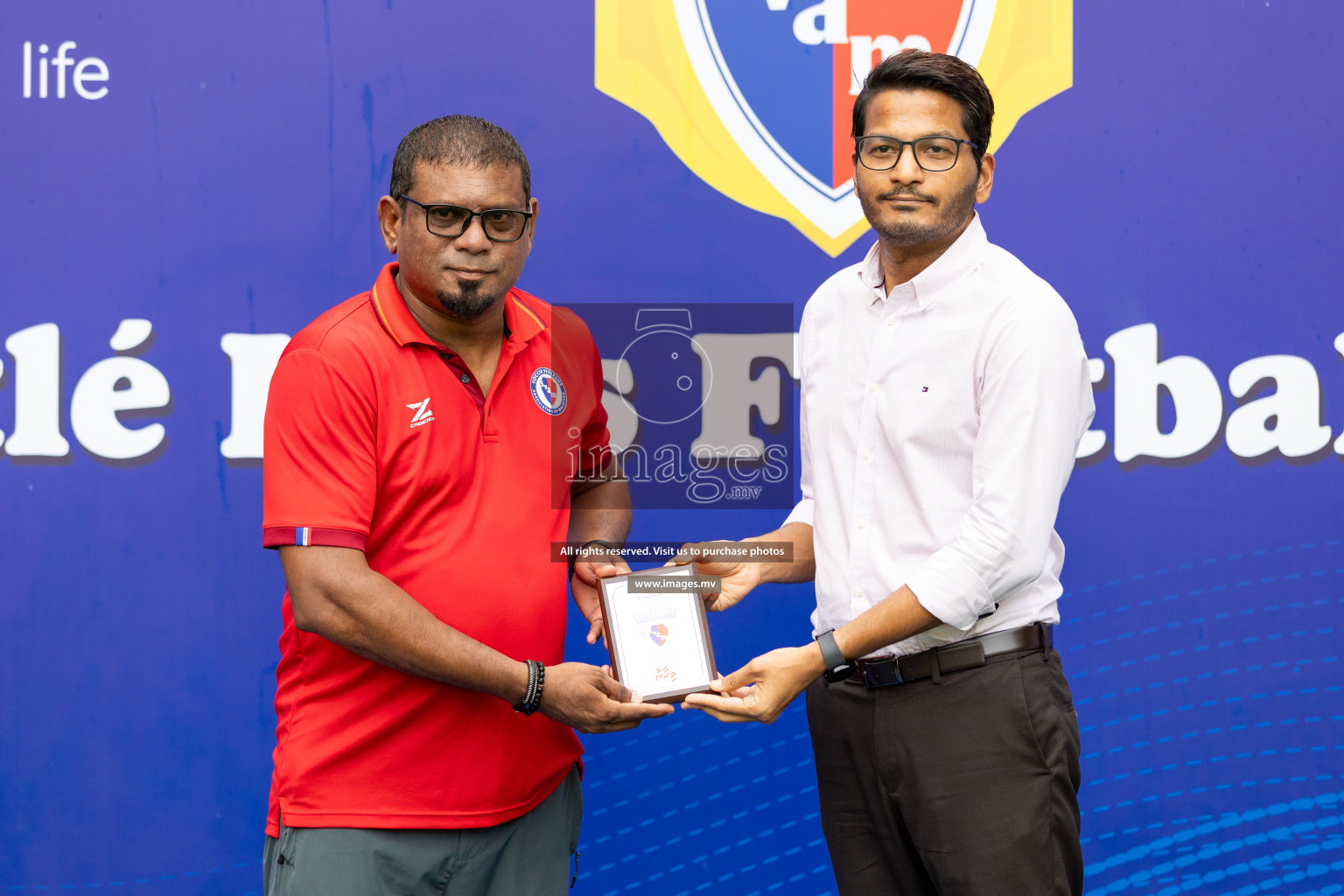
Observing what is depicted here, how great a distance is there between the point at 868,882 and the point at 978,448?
838 mm

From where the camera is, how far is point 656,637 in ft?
6.66

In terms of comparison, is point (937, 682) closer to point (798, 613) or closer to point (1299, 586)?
point (798, 613)

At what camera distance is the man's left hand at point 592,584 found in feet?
7.08

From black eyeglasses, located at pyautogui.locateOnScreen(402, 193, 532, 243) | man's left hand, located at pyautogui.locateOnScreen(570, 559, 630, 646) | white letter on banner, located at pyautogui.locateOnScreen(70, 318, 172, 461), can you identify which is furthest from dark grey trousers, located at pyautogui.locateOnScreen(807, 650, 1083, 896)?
white letter on banner, located at pyautogui.locateOnScreen(70, 318, 172, 461)

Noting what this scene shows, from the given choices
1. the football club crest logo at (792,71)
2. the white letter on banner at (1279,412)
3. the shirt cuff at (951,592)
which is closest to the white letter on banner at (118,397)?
the football club crest logo at (792,71)

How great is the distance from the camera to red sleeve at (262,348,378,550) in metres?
1.76

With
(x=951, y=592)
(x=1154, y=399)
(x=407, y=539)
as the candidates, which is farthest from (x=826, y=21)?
(x=407, y=539)

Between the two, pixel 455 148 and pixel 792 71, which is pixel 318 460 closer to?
pixel 455 148

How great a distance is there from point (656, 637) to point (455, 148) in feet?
3.17

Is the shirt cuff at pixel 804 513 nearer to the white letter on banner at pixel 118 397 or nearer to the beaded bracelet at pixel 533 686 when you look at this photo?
the beaded bracelet at pixel 533 686

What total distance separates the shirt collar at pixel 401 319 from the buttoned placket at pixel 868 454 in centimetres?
65

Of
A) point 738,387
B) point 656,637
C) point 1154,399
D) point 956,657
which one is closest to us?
point 956,657

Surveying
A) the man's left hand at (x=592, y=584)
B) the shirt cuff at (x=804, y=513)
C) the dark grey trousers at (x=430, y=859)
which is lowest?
the dark grey trousers at (x=430, y=859)

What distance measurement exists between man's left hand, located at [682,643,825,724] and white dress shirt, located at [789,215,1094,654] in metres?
0.13
